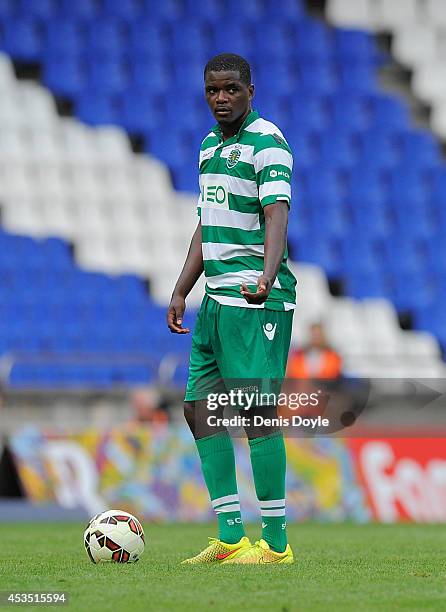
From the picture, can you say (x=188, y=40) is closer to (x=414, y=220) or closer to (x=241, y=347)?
(x=414, y=220)

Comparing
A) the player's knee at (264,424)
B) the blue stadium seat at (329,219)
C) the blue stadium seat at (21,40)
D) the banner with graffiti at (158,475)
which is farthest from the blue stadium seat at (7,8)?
the player's knee at (264,424)

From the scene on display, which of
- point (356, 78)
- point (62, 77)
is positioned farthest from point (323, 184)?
point (62, 77)

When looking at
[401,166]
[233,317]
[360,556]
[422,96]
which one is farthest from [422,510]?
[422,96]

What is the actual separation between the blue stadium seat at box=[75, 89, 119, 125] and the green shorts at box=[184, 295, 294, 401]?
390 inches

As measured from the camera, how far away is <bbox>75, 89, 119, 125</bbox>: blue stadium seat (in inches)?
570

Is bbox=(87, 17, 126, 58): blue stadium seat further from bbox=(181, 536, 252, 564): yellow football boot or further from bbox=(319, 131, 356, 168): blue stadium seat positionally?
bbox=(181, 536, 252, 564): yellow football boot

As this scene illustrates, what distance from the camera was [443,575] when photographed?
4418 millimetres

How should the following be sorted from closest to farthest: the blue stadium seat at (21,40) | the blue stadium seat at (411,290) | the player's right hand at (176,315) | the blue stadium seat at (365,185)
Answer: the player's right hand at (176,315) → the blue stadium seat at (411,290) → the blue stadium seat at (21,40) → the blue stadium seat at (365,185)

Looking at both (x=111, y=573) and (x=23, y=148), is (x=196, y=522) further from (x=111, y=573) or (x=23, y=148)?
(x=23, y=148)

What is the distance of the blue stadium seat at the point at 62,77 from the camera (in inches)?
568

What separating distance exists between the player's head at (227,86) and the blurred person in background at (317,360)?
568 cm

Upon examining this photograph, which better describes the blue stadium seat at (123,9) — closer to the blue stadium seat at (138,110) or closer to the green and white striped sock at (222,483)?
the blue stadium seat at (138,110)

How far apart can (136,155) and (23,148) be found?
1.33m

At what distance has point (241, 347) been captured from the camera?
4.78 m
